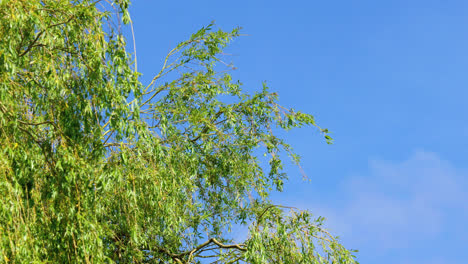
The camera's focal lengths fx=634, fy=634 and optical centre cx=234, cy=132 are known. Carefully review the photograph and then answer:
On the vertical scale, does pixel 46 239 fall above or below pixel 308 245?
below

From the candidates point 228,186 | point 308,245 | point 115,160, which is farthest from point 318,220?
point 115,160

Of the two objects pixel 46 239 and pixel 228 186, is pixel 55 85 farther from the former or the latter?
pixel 228 186

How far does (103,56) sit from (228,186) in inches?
163

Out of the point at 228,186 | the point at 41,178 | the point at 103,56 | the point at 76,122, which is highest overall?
the point at 228,186

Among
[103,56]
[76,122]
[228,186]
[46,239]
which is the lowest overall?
[46,239]

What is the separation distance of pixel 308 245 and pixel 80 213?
317 cm

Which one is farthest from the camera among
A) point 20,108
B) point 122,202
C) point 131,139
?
point 131,139

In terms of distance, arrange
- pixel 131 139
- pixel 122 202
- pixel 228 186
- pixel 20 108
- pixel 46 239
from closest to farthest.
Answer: pixel 46 239
pixel 20 108
pixel 122 202
pixel 131 139
pixel 228 186

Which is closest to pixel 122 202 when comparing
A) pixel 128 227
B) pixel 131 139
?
pixel 128 227

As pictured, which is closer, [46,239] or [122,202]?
[46,239]

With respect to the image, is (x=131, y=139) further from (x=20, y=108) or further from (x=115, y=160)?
(x=20, y=108)

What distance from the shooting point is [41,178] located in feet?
21.0

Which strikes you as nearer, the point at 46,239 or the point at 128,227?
the point at 46,239

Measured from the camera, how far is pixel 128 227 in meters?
7.61
